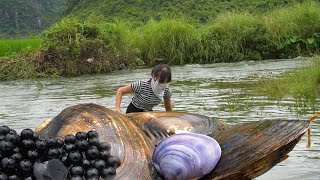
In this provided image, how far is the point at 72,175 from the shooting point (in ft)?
11.2

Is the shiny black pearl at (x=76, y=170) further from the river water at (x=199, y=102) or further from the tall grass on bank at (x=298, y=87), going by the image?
the tall grass on bank at (x=298, y=87)

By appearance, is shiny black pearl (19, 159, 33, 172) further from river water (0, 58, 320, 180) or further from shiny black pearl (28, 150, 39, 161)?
river water (0, 58, 320, 180)

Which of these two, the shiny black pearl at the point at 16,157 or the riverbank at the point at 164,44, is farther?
the riverbank at the point at 164,44

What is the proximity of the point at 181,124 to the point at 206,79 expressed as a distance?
10703mm

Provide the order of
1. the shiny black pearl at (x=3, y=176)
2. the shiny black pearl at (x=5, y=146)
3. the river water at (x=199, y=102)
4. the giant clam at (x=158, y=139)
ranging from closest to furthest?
the shiny black pearl at (x=3, y=176), the shiny black pearl at (x=5, y=146), the giant clam at (x=158, y=139), the river water at (x=199, y=102)

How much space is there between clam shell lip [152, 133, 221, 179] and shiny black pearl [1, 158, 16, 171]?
95 cm

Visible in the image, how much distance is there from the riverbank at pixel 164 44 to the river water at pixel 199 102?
9.46 feet

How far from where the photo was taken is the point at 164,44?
77.3 feet

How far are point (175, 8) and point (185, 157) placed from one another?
133 feet

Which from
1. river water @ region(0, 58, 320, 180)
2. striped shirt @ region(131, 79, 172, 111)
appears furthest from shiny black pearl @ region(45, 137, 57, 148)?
striped shirt @ region(131, 79, 172, 111)

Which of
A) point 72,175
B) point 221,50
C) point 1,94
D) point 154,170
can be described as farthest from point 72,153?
point 221,50

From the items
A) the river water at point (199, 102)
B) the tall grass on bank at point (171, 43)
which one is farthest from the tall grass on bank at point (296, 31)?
the river water at point (199, 102)

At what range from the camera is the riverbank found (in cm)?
2061

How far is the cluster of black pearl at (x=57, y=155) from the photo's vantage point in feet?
11.1
